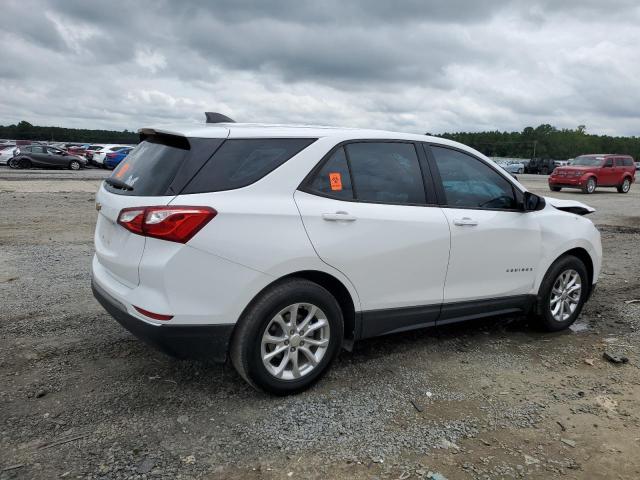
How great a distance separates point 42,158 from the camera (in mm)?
29953

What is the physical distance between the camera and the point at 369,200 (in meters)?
3.90

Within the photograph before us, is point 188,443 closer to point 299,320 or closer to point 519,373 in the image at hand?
point 299,320

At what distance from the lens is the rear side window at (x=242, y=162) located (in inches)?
132

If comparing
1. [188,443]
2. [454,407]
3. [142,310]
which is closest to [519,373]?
[454,407]

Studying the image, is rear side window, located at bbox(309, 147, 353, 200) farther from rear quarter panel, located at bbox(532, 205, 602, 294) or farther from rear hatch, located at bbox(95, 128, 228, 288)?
rear quarter panel, located at bbox(532, 205, 602, 294)

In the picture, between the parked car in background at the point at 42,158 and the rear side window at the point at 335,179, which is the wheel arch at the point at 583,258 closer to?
the rear side window at the point at 335,179

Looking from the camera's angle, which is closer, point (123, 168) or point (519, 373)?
point (123, 168)

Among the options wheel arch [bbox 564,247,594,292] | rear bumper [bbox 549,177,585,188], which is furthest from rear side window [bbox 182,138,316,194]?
rear bumper [bbox 549,177,585,188]

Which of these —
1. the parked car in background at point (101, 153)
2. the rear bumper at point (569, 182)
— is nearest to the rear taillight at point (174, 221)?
the rear bumper at point (569, 182)

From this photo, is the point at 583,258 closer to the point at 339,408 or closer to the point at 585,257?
the point at 585,257

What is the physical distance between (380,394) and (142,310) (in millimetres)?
1688

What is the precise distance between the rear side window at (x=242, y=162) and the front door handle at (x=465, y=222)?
4.43 feet

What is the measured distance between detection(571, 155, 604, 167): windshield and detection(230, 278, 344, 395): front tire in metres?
24.3

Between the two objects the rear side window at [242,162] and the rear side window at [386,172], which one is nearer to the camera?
the rear side window at [242,162]
